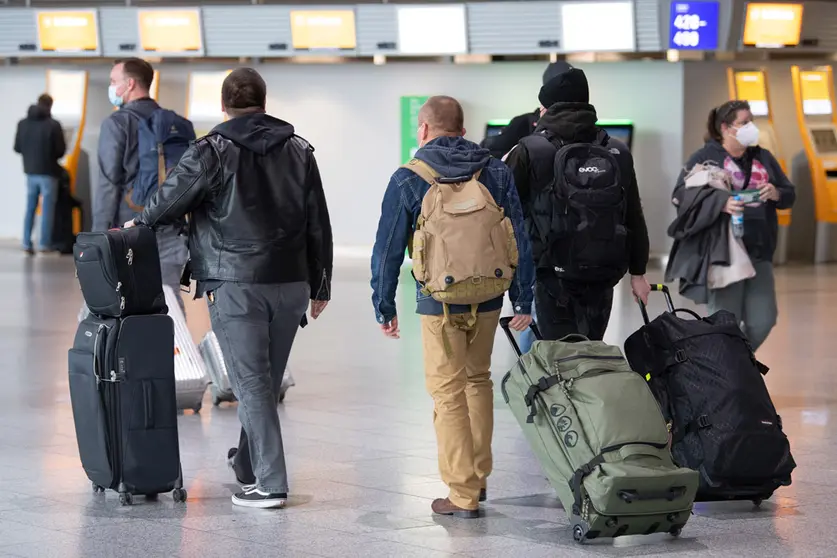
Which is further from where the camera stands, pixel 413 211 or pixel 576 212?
pixel 576 212

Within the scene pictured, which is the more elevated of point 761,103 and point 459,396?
point 761,103

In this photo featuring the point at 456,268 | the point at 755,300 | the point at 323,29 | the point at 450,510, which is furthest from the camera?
the point at 323,29

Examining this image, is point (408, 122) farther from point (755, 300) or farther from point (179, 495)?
point (179, 495)

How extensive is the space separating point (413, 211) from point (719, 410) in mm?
1213

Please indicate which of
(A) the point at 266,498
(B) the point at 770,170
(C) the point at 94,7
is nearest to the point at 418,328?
(B) the point at 770,170

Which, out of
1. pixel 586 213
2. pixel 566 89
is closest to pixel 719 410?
pixel 586 213

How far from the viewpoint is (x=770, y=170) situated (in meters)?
6.66

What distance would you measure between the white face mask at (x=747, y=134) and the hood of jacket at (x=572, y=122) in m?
1.66

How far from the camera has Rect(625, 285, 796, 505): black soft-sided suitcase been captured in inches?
177

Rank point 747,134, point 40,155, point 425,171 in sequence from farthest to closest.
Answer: point 40,155 → point 747,134 → point 425,171

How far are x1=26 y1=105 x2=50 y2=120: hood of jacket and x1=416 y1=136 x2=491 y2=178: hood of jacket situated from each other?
11.6 m

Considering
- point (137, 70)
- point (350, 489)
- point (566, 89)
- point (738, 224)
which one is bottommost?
point (350, 489)

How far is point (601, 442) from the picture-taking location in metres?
4.09

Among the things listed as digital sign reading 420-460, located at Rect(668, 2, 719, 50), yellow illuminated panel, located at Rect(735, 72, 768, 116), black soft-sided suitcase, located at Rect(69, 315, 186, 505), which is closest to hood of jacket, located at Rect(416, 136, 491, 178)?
black soft-sided suitcase, located at Rect(69, 315, 186, 505)
